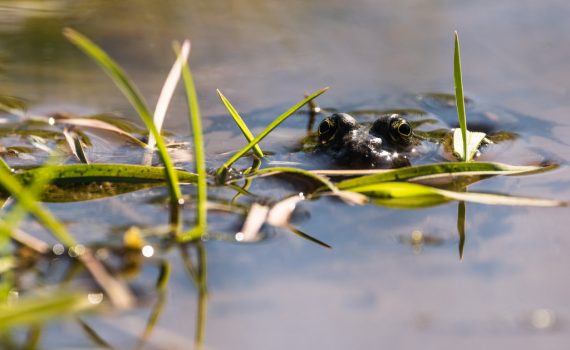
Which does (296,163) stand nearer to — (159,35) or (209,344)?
(209,344)

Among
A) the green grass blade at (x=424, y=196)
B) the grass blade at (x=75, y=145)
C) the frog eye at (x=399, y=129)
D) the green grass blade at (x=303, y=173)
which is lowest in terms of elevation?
the green grass blade at (x=424, y=196)

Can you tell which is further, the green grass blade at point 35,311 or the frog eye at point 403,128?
the frog eye at point 403,128

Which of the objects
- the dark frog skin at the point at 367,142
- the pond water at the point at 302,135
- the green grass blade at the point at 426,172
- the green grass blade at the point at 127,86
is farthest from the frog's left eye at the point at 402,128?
the green grass blade at the point at 127,86

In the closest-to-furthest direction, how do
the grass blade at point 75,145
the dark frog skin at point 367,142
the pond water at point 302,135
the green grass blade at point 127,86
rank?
the pond water at point 302,135 < the green grass blade at point 127,86 < the grass blade at point 75,145 < the dark frog skin at point 367,142

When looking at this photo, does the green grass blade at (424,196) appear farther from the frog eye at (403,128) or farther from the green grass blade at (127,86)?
the frog eye at (403,128)

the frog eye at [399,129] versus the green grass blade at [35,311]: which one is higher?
the frog eye at [399,129]

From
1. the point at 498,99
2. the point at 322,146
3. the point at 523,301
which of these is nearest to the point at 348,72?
the point at 498,99

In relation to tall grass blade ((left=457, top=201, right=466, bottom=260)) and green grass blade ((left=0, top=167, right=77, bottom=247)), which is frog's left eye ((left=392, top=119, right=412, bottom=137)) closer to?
tall grass blade ((left=457, top=201, right=466, bottom=260))

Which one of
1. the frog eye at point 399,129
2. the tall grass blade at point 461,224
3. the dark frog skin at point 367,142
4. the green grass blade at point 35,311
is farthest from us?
the frog eye at point 399,129
